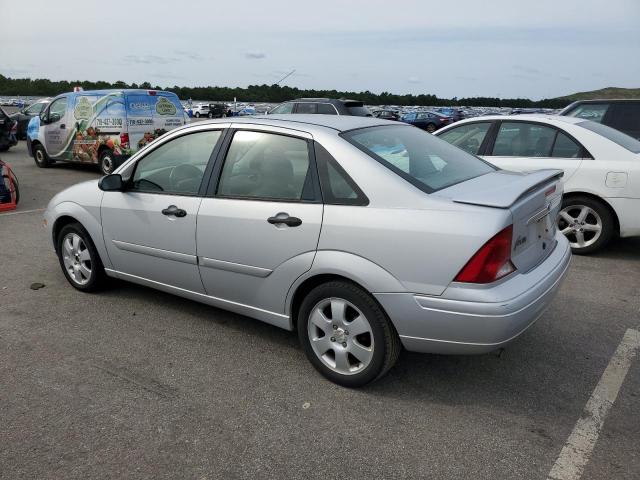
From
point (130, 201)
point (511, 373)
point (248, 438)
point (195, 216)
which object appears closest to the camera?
point (248, 438)

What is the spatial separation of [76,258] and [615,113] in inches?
336

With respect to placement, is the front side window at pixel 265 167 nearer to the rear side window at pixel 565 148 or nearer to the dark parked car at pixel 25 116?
the rear side window at pixel 565 148

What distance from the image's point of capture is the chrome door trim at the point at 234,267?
3.35 meters

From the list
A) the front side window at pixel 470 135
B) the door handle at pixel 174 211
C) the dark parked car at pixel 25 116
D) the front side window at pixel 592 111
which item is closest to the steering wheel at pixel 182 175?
the door handle at pixel 174 211

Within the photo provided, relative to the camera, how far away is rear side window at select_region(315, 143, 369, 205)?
3.00 m

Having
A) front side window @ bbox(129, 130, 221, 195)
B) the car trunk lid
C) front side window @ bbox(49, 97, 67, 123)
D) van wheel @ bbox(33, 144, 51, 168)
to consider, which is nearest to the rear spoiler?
the car trunk lid

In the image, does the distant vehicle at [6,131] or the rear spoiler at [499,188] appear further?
the distant vehicle at [6,131]

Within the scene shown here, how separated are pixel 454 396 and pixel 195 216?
208cm

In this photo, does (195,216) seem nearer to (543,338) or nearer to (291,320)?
(291,320)

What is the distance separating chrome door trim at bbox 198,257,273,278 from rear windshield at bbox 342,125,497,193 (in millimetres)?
1008

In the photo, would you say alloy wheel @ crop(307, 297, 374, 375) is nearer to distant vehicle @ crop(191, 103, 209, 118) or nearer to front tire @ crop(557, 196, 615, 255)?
front tire @ crop(557, 196, 615, 255)

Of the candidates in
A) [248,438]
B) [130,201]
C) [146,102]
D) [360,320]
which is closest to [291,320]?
[360,320]

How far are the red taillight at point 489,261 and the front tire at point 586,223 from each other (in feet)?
11.5

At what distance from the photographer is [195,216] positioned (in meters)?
3.63
